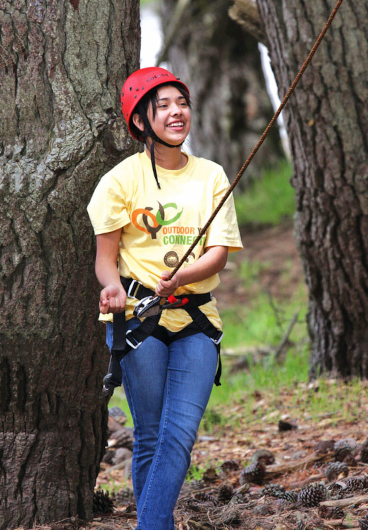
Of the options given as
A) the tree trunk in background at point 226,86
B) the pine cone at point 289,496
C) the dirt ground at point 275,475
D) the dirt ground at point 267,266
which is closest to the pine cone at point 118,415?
the dirt ground at point 275,475

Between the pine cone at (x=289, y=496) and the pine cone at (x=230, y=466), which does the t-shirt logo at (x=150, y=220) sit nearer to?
the pine cone at (x=289, y=496)

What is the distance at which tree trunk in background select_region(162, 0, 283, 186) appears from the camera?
978cm

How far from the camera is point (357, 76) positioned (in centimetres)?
434

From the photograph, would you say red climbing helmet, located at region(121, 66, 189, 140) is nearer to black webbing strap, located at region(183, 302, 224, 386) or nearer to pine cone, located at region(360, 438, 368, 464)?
black webbing strap, located at region(183, 302, 224, 386)

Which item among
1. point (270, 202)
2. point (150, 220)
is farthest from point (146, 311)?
point (270, 202)

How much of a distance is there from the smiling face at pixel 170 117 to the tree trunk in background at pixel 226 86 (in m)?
7.43

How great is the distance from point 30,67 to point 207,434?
2933 mm

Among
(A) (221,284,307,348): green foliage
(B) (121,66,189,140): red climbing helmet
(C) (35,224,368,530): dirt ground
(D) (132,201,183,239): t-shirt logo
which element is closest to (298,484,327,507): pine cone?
(C) (35,224,368,530): dirt ground

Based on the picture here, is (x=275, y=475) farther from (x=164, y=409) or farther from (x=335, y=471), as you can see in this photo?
(x=164, y=409)

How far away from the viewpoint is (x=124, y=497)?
347 centimetres

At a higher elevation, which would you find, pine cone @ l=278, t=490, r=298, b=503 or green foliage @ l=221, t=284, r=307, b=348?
green foliage @ l=221, t=284, r=307, b=348

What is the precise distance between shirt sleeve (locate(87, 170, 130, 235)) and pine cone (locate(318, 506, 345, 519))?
1.47 metres

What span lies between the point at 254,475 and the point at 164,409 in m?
1.27

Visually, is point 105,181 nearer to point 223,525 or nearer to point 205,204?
point 205,204
